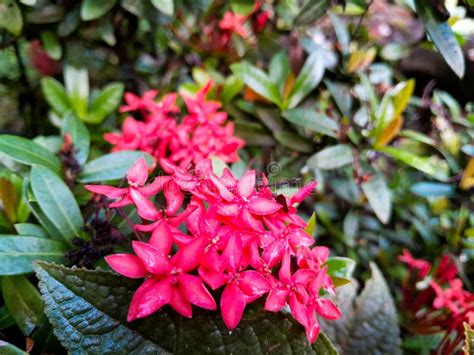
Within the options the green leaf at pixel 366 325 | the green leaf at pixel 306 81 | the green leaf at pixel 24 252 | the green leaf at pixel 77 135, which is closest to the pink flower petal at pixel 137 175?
the green leaf at pixel 24 252

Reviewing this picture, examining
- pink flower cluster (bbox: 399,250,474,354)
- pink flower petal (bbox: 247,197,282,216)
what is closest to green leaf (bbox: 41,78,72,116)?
pink flower petal (bbox: 247,197,282,216)

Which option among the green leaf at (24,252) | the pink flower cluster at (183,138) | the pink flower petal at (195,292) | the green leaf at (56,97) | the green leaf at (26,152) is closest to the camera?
the pink flower petal at (195,292)

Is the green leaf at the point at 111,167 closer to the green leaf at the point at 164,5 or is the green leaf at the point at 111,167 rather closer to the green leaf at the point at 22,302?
the green leaf at the point at 22,302

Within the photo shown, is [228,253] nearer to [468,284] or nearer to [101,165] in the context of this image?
[101,165]

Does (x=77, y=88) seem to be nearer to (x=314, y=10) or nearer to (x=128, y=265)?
(x=314, y=10)

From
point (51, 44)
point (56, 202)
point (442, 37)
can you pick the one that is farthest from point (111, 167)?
point (442, 37)

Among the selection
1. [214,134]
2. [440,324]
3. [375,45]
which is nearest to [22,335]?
[214,134]
